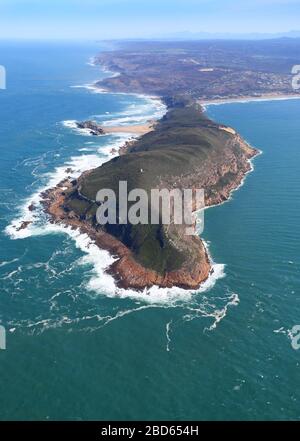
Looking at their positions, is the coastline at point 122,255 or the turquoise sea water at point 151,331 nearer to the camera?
the turquoise sea water at point 151,331

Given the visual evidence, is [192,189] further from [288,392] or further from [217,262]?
[288,392]

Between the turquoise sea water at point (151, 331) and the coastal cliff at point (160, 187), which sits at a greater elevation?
the coastal cliff at point (160, 187)

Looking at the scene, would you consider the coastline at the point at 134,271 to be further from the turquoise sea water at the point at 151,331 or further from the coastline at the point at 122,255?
the turquoise sea water at the point at 151,331

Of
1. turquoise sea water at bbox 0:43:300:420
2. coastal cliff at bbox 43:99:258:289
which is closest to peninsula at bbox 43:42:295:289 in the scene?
coastal cliff at bbox 43:99:258:289

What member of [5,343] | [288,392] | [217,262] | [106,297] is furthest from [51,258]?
[288,392]

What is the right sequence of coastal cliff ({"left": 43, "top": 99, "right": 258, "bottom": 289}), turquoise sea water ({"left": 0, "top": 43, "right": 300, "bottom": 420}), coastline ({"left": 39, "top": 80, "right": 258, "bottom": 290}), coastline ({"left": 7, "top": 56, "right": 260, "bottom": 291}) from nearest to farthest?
turquoise sea water ({"left": 0, "top": 43, "right": 300, "bottom": 420}), coastline ({"left": 7, "top": 56, "right": 260, "bottom": 291}), coastline ({"left": 39, "top": 80, "right": 258, "bottom": 290}), coastal cliff ({"left": 43, "top": 99, "right": 258, "bottom": 289})

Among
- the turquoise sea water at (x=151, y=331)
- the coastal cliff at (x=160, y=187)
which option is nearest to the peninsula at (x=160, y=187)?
the coastal cliff at (x=160, y=187)

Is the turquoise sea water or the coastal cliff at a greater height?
the coastal cliff

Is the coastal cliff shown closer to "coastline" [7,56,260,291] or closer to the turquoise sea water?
"coastline" [7,56,260,291]

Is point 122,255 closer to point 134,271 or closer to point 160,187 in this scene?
point 134,271
